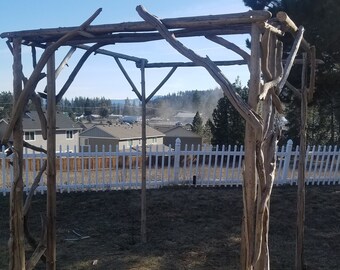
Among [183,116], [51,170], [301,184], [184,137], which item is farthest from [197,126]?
[183,116]

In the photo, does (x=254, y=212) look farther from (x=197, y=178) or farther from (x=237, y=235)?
(x=197, y=178)

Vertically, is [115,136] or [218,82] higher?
[218,82]

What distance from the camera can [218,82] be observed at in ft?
8.84

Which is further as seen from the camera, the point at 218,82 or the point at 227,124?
the point at 227,124

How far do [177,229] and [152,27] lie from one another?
4209mm

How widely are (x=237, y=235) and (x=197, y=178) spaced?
3529 mm

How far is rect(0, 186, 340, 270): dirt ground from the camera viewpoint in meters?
5.17

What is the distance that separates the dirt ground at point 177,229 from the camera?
203 inches

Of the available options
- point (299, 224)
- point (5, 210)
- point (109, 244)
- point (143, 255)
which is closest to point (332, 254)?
point (299, 224)

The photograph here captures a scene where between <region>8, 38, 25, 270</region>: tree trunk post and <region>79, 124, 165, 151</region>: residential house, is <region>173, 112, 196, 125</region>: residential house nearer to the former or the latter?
<region>79, 124, 165, 151</region>: residential house

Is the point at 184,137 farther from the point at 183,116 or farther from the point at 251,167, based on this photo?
the point at 183,116

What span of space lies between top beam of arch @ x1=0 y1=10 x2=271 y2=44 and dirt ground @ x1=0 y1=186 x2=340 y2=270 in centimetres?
284

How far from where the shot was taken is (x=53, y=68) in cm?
360

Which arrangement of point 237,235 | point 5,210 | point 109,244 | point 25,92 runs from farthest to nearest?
1. point 5,210
2. point 237,235
3. point 109,244
4. point 25,92
